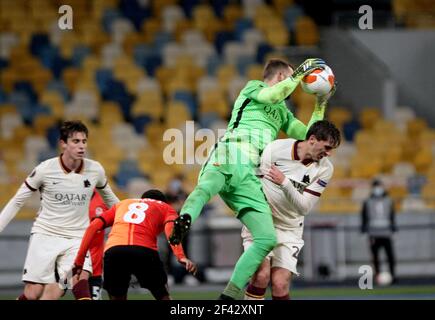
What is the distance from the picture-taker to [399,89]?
2300cm

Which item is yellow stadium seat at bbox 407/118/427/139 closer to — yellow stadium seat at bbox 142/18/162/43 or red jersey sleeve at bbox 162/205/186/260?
yellow stadium seat at bbox 142/18/162/43

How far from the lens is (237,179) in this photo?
373 inches

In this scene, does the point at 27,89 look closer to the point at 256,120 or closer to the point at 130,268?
the point at 256,120

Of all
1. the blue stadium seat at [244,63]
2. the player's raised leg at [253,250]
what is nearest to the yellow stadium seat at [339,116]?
the blue stadium seat at [244,63]

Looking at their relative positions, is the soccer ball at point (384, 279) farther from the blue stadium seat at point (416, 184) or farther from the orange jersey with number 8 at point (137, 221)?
the orange jersey with number 8 at point (137, 221)

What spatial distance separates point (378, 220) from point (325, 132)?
30.6 feet

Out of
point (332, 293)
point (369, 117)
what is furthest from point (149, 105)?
point (332, 293)

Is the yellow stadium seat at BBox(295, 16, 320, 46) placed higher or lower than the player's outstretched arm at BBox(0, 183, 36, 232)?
higher

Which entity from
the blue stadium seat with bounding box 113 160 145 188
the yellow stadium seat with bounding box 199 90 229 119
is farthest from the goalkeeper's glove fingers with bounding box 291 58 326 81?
the yellow stadium seat with bounding box 199 90 229 119

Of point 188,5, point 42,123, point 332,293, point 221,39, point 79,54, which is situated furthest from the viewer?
point 188,5

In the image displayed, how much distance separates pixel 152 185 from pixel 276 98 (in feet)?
34.9

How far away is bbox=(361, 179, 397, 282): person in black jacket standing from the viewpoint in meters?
18.5

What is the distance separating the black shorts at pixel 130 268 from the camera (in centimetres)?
910

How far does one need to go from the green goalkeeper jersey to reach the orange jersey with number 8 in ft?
3.18
